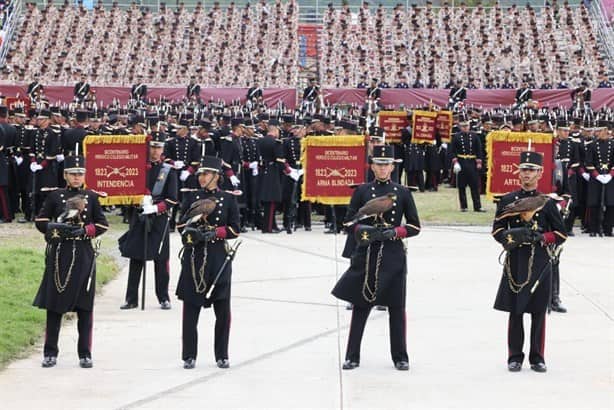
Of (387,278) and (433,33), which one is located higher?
(433,33)

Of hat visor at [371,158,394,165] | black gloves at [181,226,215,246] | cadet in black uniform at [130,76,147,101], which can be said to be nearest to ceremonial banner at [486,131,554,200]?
hat visor at [371,158,394,165]

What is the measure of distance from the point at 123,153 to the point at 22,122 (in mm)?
10576

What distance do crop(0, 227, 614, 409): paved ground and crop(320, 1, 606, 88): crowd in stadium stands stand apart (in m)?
25.3

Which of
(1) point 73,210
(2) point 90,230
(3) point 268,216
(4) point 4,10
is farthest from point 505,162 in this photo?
(4) point 4,10

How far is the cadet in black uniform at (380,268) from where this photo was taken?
427 inches

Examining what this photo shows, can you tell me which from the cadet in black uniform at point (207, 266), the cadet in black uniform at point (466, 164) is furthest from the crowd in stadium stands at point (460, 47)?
the cadet in black uniform at point (207, 266)

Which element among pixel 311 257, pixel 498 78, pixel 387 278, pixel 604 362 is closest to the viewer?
pixel 387 278

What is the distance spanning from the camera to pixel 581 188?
2355cm

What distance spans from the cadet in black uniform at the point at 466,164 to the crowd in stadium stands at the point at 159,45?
51.9ft

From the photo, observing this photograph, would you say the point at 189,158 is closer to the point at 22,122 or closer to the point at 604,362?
the point at 22,122

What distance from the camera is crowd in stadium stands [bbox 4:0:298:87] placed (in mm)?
43375

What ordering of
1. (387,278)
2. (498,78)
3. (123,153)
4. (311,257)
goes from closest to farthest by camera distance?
(387,278)
(123,153)
(311,257)
(498,78)

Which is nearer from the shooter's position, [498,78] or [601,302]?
[601,302]

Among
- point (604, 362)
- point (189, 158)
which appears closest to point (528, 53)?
point (189, 158)
